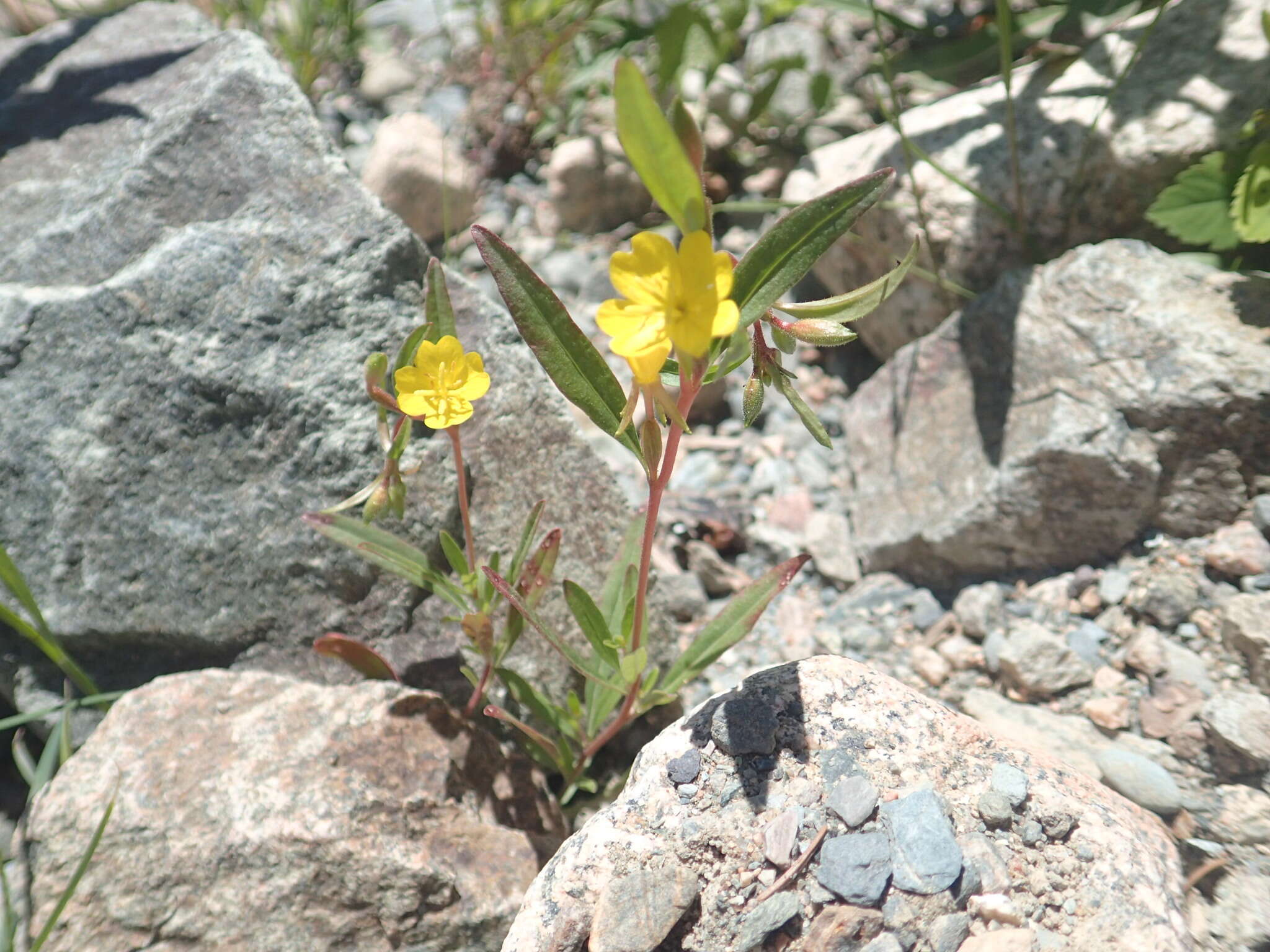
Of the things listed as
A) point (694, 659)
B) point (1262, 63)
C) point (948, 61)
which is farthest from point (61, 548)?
point (1262, 63)

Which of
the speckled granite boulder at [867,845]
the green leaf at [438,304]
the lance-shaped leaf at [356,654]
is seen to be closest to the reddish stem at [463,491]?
the green leaf at [438,304]

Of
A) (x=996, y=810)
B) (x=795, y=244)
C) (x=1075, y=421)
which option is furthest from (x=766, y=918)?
(x=1075, y=421)

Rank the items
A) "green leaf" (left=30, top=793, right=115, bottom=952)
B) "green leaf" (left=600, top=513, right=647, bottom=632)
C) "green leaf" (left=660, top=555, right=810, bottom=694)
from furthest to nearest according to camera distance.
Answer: "green leaf" (left=600, top=513, right=647, bottom=632)
"green leaf" (left=660, top=555, right=810, bottom=694)
"green leaf" (left=30, top=793, right=115, bottom=952)

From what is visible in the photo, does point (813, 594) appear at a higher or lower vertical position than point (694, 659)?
lower

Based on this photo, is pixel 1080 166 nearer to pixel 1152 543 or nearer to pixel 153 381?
pixel 1152 543

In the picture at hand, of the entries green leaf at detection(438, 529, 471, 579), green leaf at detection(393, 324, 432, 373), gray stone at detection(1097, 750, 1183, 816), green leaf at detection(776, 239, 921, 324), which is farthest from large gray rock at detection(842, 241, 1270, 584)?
green leaf at detection(393, 324, 432, 373)

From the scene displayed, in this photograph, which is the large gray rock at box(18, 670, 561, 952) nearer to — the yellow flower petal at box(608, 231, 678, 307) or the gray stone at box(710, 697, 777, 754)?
the gray stone at box(710, 697, 777, 754)

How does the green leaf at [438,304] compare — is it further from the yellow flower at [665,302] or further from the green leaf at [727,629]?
the green leaf at [727,629]

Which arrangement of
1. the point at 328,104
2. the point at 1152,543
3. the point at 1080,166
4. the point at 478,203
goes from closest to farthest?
the point at 1152,543, the point at 1080,166, the point at 478,203, the point at 328,104
